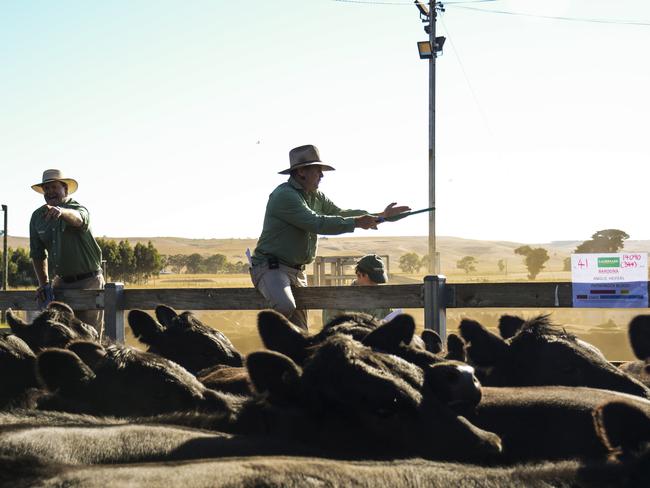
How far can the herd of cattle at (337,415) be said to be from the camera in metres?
2.52

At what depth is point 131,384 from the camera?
480cm

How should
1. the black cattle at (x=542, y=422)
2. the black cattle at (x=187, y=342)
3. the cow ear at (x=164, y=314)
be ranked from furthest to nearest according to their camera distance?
the cow ear at (x=164, y=314), the black cattle at (x=187, y=342), the black cattle at (x=542, y=422)

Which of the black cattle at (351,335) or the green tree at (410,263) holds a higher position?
the green tree at (410,263)

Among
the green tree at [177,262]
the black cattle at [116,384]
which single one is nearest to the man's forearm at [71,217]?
the black cattle at [116,384]

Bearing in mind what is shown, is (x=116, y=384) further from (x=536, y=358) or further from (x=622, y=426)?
(x=622, y=426)

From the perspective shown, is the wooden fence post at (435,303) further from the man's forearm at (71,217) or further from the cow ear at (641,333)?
the man's forearm at (71,217)

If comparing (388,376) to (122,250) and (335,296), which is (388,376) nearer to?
(335,296)

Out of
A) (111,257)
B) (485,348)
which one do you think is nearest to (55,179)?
(485,348)

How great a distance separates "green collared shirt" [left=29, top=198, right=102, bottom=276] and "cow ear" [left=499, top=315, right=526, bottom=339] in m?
4.25

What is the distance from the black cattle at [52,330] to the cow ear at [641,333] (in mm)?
4375

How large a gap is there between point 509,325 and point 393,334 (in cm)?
278

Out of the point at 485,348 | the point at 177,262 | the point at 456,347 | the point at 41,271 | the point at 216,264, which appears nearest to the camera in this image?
the point at 485,348

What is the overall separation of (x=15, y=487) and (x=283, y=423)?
4.33 ft

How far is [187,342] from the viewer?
689 centimetres
